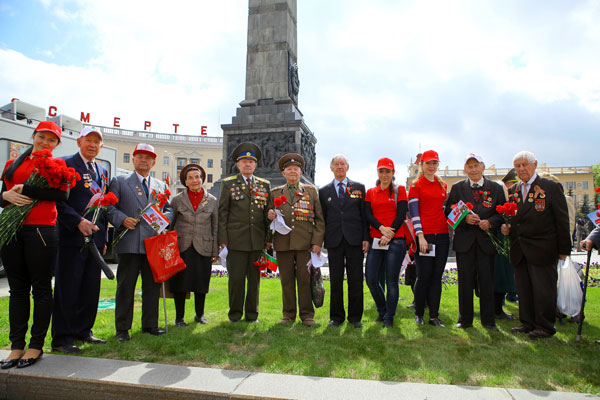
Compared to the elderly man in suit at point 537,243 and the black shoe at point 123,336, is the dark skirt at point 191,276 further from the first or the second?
the elderly man in suit at point 537,243

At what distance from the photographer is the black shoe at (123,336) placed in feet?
14.4

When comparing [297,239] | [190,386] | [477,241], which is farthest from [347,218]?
[190,386]

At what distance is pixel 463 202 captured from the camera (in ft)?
16.9

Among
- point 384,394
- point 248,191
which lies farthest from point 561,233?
point 248,191

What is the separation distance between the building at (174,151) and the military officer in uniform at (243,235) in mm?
57618

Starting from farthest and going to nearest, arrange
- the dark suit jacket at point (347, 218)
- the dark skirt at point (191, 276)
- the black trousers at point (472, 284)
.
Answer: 1. the dark suit jacket at point (347, 218)
2. the dark skirt at point (191, 276)
3. the black trousers at point (472, 284)

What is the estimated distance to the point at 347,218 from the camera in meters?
5.34

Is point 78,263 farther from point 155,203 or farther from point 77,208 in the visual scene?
point 155,203

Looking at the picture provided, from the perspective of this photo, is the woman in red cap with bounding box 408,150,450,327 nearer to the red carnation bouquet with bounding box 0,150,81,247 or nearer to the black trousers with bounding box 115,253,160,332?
the black trousers with bounding box 115,253,160,332

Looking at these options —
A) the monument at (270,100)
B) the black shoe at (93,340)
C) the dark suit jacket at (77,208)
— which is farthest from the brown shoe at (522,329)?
the monument at (270,100)

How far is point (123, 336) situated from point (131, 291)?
48cm

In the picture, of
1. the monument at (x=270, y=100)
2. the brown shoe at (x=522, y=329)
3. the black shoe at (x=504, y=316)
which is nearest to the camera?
the brown shoe at (x=522, y=329)

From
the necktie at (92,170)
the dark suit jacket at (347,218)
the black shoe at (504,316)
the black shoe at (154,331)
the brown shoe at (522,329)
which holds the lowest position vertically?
the black shoe at (504,316)

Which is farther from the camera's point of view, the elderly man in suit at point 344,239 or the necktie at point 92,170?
the elderly man in suit at point 344,239
